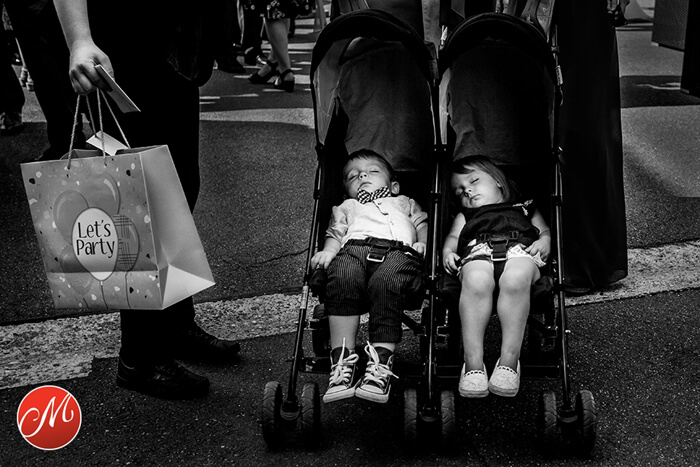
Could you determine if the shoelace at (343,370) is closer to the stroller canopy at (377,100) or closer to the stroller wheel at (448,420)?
the stroller wheel at (448,420)

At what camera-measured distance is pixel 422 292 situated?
122 inches

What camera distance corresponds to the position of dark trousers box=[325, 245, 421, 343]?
3.05 m

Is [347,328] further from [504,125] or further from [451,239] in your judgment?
[504,125]

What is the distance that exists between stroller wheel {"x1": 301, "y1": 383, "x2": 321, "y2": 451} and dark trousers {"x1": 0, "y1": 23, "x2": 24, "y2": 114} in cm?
559

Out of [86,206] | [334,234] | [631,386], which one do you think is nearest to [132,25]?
[86,206]

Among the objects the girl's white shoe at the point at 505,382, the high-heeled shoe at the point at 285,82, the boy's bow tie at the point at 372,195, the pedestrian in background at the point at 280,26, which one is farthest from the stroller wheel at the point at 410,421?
the high-heeled shoe at the point at 285,82

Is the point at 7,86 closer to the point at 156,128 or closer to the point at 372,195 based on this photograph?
the point at 156,128

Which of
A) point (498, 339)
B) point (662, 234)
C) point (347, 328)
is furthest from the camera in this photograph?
point (662, 234)

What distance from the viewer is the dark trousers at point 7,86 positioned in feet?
24.8

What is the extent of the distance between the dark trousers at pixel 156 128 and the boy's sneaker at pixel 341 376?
2.45 feet

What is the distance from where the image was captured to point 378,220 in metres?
3.38

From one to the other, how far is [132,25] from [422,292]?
138 centimetres

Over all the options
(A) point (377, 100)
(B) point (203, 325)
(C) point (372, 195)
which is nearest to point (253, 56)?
(B) point (203, 325)

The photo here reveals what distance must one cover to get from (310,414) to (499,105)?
4.91 feet
